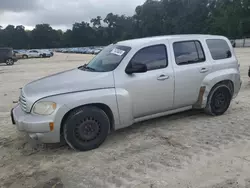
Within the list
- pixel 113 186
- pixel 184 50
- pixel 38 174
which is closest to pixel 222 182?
pixel 113 186

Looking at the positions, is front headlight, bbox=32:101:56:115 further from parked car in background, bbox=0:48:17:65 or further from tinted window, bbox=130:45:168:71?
parked car in background, bbox=0:48:17:65

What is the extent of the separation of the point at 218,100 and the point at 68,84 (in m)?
3.24

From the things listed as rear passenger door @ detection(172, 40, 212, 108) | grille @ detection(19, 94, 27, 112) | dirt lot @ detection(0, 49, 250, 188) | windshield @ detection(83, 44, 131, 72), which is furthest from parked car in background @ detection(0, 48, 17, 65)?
rear passenger door @ detection(172, 40, 212, 108)

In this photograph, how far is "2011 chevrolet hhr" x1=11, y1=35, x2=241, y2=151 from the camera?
4.22 m

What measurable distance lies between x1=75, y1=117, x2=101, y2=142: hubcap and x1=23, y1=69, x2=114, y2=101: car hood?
0.51 m

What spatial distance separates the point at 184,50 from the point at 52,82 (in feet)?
8.47

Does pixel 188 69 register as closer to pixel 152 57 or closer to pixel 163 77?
pixel 163 77

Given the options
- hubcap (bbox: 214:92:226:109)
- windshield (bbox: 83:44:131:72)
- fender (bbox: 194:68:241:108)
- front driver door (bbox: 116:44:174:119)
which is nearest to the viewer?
front driver door (bbox: 116:44:174:119)

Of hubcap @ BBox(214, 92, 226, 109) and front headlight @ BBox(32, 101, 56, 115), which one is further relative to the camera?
hubcap @ BBox(214, 92, 226, 109)

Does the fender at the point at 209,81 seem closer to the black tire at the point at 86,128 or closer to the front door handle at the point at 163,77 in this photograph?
the front door handle at the point at 163,77

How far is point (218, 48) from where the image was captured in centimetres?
595

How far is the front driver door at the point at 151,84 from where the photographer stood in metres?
4.79

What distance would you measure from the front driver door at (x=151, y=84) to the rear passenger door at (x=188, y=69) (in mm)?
181

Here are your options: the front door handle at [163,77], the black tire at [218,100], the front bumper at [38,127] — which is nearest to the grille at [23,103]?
the front bumper at [38,127]
